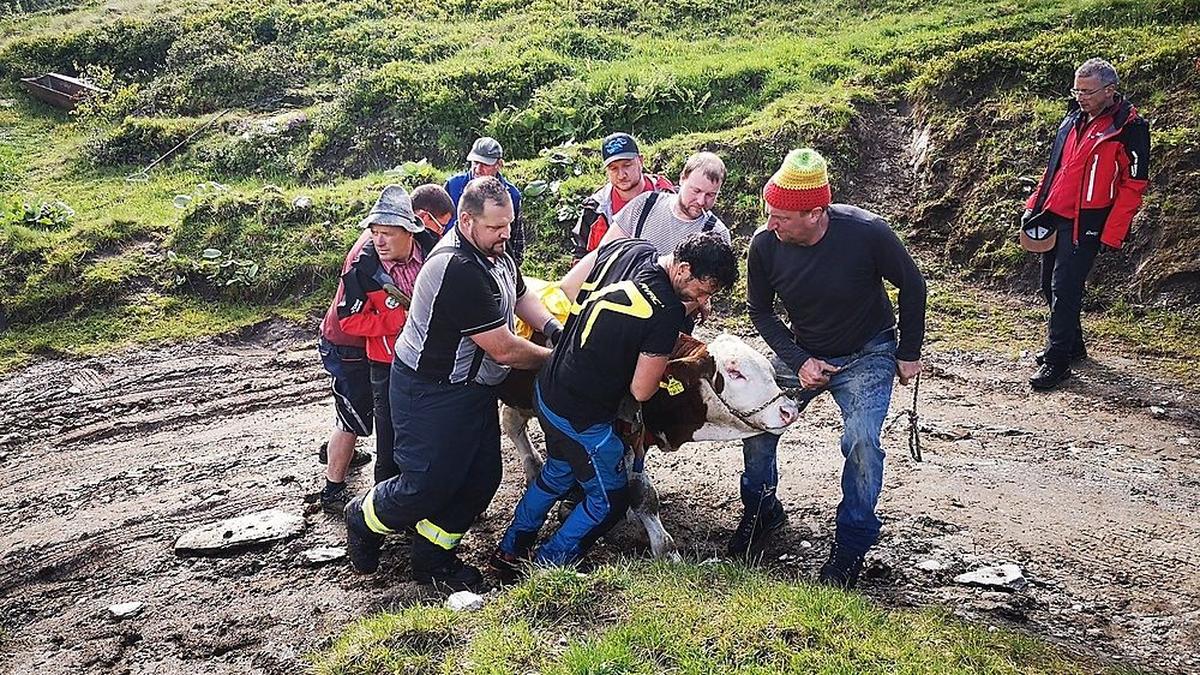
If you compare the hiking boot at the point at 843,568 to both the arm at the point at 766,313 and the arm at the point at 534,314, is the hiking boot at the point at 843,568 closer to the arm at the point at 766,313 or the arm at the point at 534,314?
the arm at the point at 766,313

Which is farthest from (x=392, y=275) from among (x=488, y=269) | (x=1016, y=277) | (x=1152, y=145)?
(x=1152, y=145)

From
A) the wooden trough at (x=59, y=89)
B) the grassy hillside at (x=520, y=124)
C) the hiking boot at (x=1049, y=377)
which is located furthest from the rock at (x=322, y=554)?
the wooden trough at (x=59, y=89)

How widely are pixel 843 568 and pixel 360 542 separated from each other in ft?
8.71

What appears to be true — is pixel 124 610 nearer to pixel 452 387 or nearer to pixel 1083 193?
pixel 452 387

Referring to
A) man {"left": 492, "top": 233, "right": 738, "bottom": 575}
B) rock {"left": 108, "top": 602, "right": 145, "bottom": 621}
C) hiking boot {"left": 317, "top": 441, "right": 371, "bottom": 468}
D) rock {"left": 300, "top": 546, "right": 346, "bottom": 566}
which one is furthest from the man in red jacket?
rock {"left": 108, "top": 602, "right": 145, "bottom": 621}

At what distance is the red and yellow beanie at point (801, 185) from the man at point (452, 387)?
136cm

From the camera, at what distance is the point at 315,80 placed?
15.9m

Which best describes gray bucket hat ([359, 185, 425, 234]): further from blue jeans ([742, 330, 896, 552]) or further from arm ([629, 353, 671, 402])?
blue jeans ([742, 330, 896, 552])

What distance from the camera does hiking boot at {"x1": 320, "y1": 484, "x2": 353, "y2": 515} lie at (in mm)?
6438

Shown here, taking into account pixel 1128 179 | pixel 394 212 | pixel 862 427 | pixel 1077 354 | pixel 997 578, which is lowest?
pixel 997 578

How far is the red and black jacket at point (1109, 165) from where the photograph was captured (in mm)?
6945

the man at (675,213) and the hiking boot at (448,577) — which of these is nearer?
the hiking boot at (448,577)

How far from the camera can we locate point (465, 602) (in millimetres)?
4945

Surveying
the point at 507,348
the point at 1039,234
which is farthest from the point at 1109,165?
the point at 507,348
